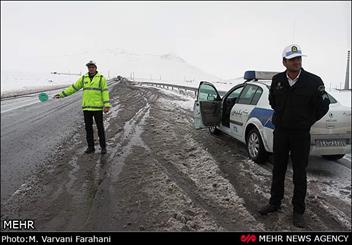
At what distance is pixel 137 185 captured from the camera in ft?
13.4

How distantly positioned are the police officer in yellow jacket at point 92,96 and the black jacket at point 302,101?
10.4ft

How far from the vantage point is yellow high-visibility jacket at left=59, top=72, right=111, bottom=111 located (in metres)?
4.87

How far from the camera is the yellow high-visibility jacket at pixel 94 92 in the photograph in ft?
16.0

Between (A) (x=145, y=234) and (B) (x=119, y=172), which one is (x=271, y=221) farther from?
(B) (x=119, y=172)

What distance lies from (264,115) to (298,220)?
2288 millimetres

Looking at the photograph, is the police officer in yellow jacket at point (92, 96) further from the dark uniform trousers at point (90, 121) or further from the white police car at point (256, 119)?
the white police car at point (256, 119)

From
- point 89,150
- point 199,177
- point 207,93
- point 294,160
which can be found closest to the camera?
point 294,160

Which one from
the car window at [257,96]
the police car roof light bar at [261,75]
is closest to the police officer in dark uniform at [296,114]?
the car window at [257,96]

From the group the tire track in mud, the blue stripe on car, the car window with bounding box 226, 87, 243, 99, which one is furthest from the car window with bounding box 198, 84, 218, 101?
the blue stripe on car

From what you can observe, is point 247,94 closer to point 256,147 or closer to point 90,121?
point 256,147

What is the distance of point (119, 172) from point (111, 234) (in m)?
2.22

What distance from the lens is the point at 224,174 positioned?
4641mm

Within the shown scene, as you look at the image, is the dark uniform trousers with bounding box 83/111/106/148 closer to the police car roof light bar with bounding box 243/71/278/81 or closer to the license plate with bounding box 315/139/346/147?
the police car roof light bar with bounding box 243/71/278/81

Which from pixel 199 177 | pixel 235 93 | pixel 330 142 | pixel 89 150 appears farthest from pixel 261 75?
pixel 89 150
